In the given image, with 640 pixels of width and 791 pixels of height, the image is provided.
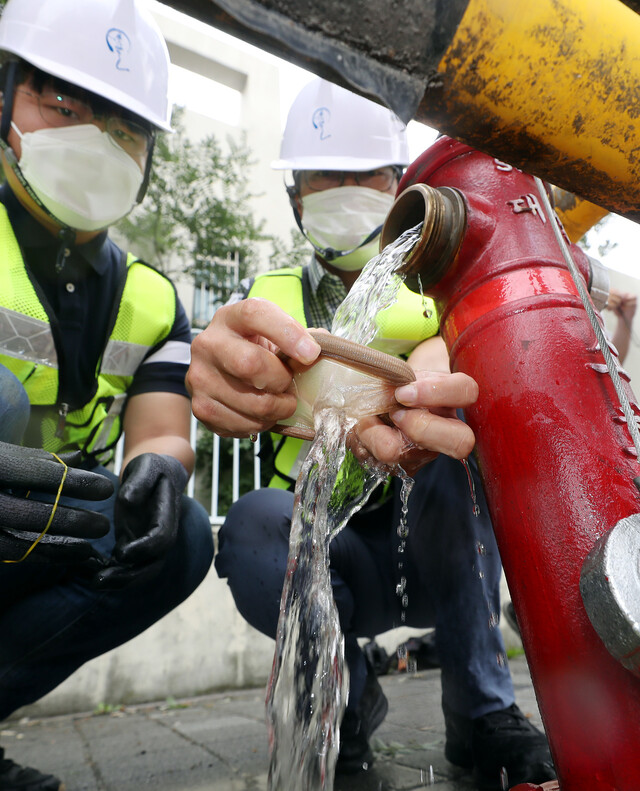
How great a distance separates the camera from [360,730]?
4.71ft

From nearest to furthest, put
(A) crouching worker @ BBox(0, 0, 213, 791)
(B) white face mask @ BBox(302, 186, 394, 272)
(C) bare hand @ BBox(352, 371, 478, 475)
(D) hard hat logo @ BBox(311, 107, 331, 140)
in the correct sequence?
(C) bare hand @ BBox(352, 371, 478, 475)
(A) crouching worker @ BBox(0, 0, 213, 791)
(B) white face mask @ BBox(302, 186, 394, 272)
(D) hard hat logo @ BBox(311, 107, 331, 140)

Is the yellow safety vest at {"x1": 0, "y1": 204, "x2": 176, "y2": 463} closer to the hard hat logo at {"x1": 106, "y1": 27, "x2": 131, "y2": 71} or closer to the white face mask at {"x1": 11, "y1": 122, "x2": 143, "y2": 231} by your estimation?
the white face mask at {"x1": 11, "y1": 122, "x2": 143, "y2": 231}

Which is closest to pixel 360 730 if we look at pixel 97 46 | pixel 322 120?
pixel 322 120

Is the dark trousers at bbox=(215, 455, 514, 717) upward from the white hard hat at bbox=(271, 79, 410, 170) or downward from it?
downward

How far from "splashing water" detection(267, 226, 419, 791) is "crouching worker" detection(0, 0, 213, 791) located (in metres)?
0.35

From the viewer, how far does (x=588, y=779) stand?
0.62 meters

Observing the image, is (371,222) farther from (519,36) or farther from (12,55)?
(519,36)

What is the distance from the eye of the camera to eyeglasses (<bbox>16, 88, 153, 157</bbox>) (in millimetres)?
1653

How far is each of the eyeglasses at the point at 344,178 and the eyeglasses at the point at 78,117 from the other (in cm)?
59

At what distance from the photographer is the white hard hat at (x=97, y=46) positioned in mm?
1657

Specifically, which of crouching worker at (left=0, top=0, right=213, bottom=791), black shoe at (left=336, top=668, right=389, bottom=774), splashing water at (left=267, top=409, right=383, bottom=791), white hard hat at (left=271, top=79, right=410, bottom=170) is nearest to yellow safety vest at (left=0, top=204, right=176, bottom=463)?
crouching worker at (left=0, top=0, right=213, bottom=791)

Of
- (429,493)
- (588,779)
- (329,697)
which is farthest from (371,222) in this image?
(588,779)

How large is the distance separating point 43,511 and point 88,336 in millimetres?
668

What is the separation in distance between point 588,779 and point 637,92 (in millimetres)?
735
